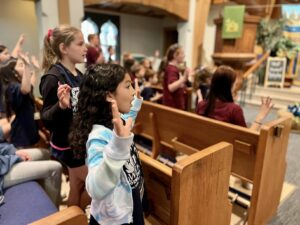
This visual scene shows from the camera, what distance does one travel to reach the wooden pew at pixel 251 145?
4.49 ft

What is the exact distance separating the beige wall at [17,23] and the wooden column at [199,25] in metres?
3.91

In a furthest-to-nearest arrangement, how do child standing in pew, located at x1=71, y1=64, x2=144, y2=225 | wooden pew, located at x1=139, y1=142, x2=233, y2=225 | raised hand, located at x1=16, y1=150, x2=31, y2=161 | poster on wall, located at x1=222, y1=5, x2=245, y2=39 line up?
poster on wall, located at x1=222, y1=5, x2=245, y2=39
raised hand, located at x1=16, y1=150, x2=31, y2=161
wooden pew, located at x1=139, y1=142, x2=233, y2=225
child standing in pew, located at x1=71, y1=64, x2=144, y2=225

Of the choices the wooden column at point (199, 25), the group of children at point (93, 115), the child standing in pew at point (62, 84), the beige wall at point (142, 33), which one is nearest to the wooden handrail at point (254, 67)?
the wooden column at point (199, 25)

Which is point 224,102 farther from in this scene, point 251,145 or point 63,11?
point 63,11

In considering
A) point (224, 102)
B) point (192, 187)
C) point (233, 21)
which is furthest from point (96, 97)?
point (233, 21)

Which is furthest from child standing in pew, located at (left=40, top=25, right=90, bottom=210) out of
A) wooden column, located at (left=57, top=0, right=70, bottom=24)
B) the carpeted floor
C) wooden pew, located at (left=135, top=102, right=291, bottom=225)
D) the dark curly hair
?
wooden column, located at (left=57, top=0, right=70, bottom=24)

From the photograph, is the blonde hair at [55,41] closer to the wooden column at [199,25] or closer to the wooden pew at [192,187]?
the wooden pew at [192,187]

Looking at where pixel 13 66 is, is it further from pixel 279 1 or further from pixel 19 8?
pixel 279 1

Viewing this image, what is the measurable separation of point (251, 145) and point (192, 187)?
66 centimetres

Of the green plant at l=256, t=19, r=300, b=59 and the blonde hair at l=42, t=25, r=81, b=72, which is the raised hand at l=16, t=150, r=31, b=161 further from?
the green plant at l=256, t=19, r=300, b=59

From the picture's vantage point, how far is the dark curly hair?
0.80 metres

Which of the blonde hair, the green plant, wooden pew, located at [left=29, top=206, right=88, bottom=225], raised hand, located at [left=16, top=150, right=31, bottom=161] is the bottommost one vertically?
raised hand, located at [left=16, top=150, right=31, bottom=161]

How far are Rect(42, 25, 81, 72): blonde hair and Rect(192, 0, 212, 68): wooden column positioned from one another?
5.67 meters

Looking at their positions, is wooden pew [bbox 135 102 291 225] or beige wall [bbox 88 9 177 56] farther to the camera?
beige wall [bbox 88 9 177 56]
